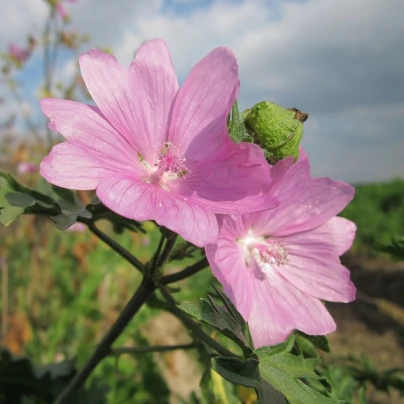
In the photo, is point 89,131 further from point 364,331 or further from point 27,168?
point 364,331

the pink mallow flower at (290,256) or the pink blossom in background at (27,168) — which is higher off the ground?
the pink mallow flower at (290,256)

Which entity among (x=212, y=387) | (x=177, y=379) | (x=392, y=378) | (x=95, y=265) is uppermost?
(x=392, y=378)

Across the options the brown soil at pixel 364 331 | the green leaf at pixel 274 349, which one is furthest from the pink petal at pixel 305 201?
the brown soil at pixel 364 331

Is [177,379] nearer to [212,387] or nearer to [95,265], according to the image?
[95,265]

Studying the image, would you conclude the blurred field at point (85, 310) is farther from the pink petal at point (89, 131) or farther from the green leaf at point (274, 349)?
the pink petal at point (89, 131)

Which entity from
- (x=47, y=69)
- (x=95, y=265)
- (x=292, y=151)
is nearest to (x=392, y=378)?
(x=292, y=151)

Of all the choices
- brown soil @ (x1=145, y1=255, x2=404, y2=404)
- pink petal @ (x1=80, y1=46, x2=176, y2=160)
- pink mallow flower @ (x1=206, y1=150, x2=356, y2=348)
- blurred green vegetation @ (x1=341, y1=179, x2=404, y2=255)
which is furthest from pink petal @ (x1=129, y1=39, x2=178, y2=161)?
blurred green vegetation @ (x1=341, y1=179, x2=404, y2=255)

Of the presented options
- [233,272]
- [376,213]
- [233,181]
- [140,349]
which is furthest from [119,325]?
[376,213]
